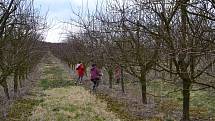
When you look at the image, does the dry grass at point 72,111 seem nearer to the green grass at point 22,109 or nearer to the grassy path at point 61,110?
the grassy path at point 61,110

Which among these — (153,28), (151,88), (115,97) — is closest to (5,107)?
(115,97)

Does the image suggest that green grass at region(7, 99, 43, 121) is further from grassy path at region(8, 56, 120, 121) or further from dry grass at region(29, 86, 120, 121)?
dry grass at region(29, 86, 120, 121)

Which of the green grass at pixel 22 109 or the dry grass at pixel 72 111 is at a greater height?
the dry grass at pixel 72 111

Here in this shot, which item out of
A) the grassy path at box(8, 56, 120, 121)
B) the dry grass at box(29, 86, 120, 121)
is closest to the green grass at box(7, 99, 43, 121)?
the grassy path at box(8, 56, 120, 121)

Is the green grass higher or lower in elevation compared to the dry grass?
lower

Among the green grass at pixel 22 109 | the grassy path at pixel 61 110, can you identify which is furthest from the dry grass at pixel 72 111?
the green grass at pixel 22 109

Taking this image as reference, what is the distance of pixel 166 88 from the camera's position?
19375mm

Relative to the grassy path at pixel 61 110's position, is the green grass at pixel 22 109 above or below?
below

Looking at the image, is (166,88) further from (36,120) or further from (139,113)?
(36,120)

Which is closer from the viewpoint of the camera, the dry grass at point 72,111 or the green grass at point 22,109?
the dry grass at point 72,111

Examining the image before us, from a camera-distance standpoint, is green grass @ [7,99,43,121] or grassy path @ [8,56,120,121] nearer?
grassy path @ [8,56,120,121]

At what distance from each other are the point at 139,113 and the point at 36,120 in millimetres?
2939

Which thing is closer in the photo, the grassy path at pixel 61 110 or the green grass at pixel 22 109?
the grassy path at pixel 61 110

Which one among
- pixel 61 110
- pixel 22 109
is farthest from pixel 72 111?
pixel 22 109
